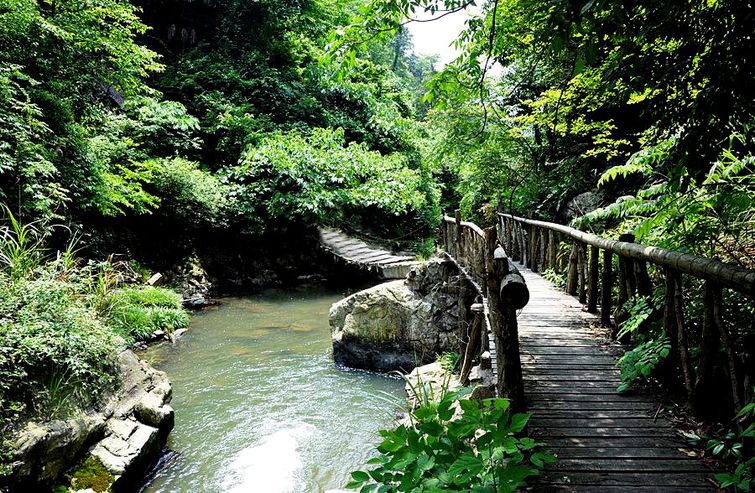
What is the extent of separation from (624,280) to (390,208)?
1076 cm

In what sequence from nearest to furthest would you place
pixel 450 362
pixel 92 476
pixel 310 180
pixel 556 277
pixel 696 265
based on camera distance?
1. pixel 696 265
2. pixel 92 476
3. pixel 450 362
4. pixel 556 277
5. pixel 310 180

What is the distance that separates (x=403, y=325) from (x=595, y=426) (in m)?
5.23

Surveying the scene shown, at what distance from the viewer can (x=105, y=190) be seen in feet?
29.2

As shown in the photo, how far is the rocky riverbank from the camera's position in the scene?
3686 millimetres

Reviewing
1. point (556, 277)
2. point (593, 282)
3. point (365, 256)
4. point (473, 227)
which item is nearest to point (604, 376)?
point (593, 282)

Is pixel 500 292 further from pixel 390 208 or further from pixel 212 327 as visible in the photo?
pixel 390 208

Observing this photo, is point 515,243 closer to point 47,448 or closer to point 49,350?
point 49,350

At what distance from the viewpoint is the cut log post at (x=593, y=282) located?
5.14 metres

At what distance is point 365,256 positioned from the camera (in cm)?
1312

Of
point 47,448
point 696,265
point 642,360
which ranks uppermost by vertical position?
point 696,265

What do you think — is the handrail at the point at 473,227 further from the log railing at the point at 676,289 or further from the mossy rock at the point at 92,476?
the mossy rock at the point at 92,476

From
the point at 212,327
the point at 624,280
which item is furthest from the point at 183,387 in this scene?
the point at 624,280

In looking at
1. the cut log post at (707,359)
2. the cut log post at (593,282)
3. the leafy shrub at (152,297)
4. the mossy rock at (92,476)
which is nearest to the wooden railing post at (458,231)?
the cut log post at (593,282)

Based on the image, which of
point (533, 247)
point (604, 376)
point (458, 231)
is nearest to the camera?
point (604, 376)
